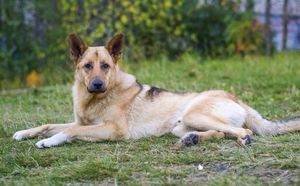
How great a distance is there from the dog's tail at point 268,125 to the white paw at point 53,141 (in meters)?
1.82

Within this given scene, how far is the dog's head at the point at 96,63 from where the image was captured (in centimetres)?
635

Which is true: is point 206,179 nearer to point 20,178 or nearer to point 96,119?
point 20,178

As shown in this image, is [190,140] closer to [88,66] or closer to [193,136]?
[193,136]

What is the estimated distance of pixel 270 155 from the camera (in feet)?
17.1

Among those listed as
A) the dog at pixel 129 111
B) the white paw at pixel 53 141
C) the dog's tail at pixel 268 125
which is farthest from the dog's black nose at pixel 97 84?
the dog's tail at pixel 268 125

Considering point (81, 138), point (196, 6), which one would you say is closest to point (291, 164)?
point (81, 138)

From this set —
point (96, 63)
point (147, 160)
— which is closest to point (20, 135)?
point (96, 63)

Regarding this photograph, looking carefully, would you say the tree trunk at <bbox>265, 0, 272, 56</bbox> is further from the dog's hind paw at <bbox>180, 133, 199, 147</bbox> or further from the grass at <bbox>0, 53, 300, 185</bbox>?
the dog's hind paw at <bbox>180, 133, 199, 147</bbox>

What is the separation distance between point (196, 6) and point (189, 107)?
27.2 feet

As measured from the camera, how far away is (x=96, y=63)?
253 inches

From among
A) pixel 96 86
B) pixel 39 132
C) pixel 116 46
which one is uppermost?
pixel 116 46

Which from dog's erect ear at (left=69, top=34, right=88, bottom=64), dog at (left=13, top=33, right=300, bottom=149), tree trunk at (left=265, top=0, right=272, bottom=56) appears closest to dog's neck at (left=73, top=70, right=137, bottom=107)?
dog at (left=13, top=33, right=300, bottom=149)

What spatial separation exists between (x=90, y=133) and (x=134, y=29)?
8349 millimetres

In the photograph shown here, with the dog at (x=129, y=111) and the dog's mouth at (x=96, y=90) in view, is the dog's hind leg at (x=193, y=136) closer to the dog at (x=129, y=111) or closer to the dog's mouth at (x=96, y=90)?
the dog at (x=129, y=111)
